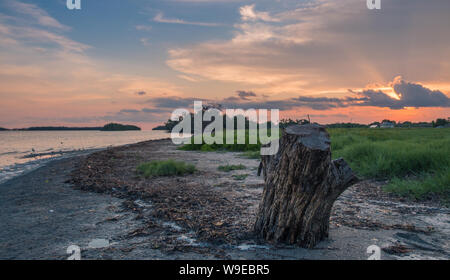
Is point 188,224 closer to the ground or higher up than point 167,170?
closer to the ground

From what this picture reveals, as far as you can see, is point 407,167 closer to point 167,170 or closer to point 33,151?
point 167,170

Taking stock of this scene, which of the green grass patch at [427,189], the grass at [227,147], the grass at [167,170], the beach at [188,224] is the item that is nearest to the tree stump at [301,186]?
the beach at [188,224]

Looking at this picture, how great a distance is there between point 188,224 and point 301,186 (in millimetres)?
2013

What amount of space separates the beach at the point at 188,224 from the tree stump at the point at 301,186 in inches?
7.6

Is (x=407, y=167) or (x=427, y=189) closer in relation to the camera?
(x=427, y=189)

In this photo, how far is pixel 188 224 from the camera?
4.80 meters

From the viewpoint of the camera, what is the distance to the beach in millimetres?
3801

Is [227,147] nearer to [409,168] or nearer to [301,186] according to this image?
[409,168]

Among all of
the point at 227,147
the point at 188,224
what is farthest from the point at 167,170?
the point at 227,147

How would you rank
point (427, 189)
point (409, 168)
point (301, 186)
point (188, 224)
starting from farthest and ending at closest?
1. point (409, 168)
2. point (427, 189)
3. point (188, 224)
4. point (301, 186)

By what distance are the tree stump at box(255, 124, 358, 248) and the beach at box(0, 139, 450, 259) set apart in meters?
0.19

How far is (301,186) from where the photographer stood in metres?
3.68

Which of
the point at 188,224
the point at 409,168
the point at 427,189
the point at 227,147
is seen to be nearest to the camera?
the point at 188,224

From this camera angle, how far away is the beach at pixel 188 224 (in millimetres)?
3801
